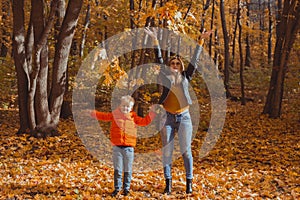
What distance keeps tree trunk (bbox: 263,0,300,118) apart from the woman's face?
8.19 metres

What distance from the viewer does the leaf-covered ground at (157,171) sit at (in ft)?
17.5

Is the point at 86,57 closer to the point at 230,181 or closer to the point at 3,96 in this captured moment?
the point at 3,96

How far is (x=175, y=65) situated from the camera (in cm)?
502

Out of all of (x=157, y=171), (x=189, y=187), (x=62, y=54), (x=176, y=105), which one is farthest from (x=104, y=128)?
(x=176, y=105)

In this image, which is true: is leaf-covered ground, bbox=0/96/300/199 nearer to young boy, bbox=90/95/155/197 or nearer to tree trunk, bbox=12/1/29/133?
young boy, bbox=90/95/155/197

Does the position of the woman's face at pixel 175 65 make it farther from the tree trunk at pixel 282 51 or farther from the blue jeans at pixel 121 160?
the tree trunk at pixel 282 51

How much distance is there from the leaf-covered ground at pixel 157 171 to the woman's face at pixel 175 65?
5.88 feet

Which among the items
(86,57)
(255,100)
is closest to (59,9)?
(86,57)

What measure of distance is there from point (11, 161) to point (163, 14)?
413cm

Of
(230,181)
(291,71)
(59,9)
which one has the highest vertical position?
(59,9)

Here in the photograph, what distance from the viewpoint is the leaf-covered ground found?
5.35 metres

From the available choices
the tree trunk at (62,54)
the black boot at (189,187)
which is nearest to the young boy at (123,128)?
the black boot at (189,187)

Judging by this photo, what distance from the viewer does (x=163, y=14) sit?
22.7 feet

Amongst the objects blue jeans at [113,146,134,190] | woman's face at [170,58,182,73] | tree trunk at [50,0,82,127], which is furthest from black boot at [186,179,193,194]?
tree trunk at [50,0,82,127]
